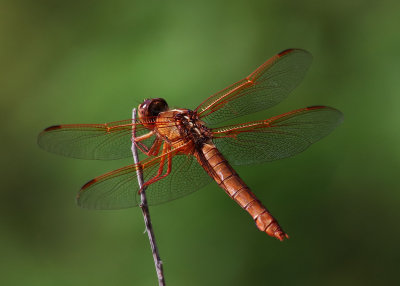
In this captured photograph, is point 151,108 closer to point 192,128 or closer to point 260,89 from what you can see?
point 192,128

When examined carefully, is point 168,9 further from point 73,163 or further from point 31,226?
point 31,226

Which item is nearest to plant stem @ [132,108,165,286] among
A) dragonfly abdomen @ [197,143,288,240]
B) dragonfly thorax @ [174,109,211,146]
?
dragonfly thorax @ [174,109,211,146]

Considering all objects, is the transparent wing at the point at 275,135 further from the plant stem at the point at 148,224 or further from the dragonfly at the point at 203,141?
the plant stem at the point at 148,224

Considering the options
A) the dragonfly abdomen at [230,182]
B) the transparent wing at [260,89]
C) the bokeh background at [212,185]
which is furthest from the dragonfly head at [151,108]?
the bokeh background at [212,185]

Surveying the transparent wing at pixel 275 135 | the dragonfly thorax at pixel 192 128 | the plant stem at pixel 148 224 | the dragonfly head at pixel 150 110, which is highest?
the dragonfly head at pixel 150 110

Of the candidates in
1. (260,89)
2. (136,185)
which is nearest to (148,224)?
(136,185)

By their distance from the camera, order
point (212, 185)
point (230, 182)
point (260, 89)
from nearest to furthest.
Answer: point (230, 182) < point (260, 89) < point (212, 185)
